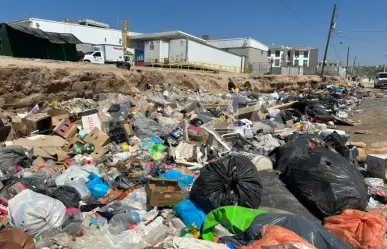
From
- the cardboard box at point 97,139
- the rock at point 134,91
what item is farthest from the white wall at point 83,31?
the cardboard box at point 97,139

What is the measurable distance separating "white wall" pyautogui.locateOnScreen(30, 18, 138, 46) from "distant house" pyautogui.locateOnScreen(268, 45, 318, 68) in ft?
103

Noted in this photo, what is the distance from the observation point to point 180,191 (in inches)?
136

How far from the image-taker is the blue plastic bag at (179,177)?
4.01m

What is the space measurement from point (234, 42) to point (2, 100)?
3878 centimetres

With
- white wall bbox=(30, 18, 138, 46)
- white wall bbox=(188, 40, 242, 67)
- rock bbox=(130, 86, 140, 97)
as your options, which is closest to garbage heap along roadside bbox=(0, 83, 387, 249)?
rock bbox=(130, 86, 140, 97)

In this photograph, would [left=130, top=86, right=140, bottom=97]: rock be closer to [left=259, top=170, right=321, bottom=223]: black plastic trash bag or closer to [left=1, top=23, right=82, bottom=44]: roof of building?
[left=259, top=170, right=321, bottom=223]: black plastic trash bag

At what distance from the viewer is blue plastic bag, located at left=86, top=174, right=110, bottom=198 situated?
3896 millimetres

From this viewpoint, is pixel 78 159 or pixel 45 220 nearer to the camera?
pixel 45 220

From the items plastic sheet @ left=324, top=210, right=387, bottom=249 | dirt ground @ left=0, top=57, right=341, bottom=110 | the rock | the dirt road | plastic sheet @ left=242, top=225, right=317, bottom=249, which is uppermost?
dirt ground @ left=0, top=57, right=341, bottom=110

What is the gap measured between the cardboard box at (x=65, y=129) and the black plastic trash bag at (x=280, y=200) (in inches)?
161

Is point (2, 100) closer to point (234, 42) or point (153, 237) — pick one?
point (153, 237)

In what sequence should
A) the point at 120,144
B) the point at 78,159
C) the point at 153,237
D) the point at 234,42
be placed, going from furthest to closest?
the point at 234,42 < the point at 120,144 < the point at 78,159 < the point at 153,237

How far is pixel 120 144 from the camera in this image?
5895mm

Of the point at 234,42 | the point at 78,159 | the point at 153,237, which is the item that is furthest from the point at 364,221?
the point at 234,42
